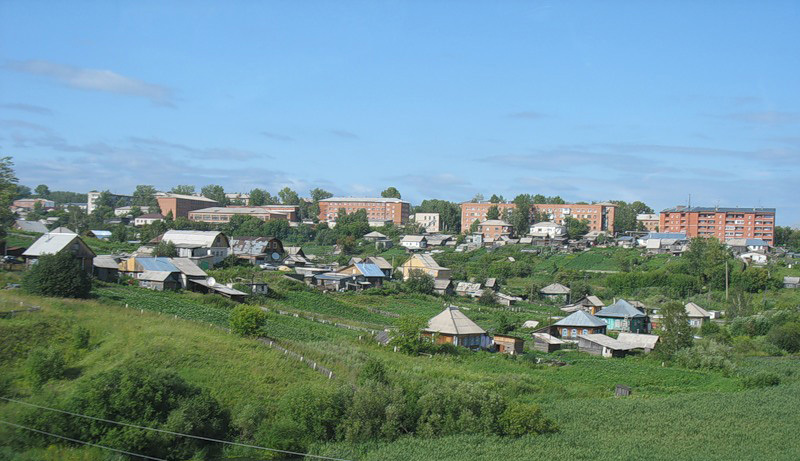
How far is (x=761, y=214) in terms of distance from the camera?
88125 mm

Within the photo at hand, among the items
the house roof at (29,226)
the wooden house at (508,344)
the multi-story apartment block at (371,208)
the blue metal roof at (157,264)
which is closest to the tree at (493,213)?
the multi-story apartment block at (371,208)

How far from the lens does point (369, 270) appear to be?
176 ft

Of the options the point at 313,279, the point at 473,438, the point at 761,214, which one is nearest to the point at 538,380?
the point at 473,438

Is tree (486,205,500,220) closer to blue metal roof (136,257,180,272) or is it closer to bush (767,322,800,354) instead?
bush (767,322,800,354)

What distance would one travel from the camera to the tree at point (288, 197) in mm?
126644

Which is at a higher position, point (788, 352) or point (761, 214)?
point (761, 214)

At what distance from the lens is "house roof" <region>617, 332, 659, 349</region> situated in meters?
36.6

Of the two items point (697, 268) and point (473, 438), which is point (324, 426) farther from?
point (697, 268)

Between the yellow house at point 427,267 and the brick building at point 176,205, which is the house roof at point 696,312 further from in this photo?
the brick building at point 176,205

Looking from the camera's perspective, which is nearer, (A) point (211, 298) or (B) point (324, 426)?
(B) point (324, 426)

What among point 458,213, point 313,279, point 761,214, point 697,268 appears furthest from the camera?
point 458,213

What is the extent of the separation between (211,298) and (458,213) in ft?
258

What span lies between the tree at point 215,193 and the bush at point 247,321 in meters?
102

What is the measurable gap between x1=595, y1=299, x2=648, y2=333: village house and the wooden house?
480 inches
